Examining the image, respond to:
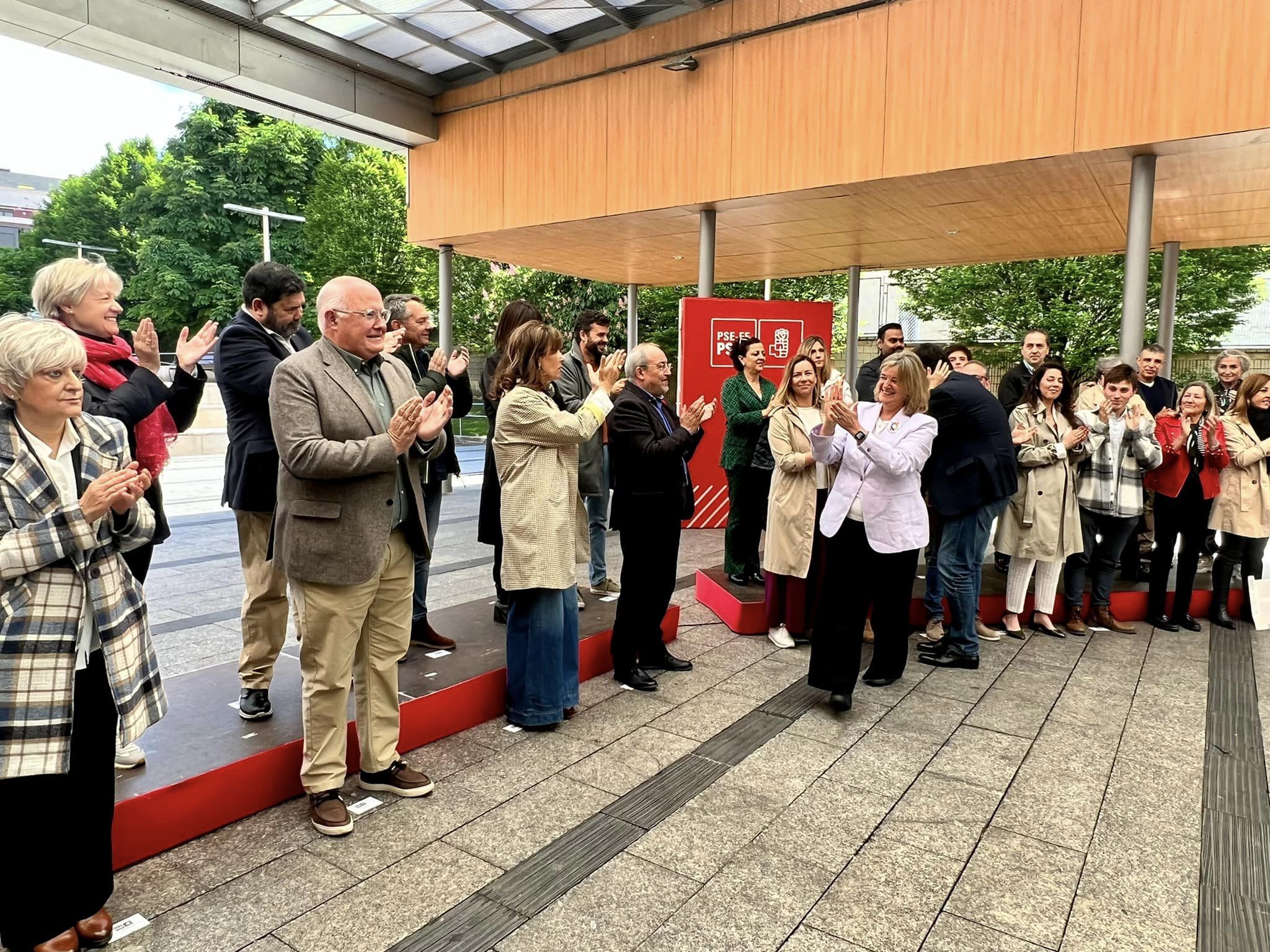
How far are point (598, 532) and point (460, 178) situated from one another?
19.5 feet

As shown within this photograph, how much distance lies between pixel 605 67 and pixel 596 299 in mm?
9044

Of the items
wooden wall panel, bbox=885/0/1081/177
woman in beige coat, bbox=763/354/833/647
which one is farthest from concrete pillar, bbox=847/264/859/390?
woman in beige coat, bbox=763/354/833/647

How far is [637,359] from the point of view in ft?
13.0

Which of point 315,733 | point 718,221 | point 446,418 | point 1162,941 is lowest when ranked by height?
point 1162,941

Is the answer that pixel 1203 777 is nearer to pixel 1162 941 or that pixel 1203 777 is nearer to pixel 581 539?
pixel 1162 941

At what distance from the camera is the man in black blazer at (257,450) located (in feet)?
10.0

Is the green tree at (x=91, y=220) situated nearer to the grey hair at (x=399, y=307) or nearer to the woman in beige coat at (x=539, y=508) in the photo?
the grey hair at (x=399, y=307)

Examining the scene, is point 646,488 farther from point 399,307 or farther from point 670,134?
point 670,134

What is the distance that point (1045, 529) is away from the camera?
493cm

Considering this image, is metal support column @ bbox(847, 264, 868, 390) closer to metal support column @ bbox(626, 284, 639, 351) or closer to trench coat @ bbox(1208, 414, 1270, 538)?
metal support column @ bbox(626, 284, 639, 351)

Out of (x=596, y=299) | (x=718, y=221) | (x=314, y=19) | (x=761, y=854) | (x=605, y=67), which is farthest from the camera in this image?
(x=596, y=299)

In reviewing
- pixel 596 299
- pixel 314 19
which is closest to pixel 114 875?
pixel 314 19

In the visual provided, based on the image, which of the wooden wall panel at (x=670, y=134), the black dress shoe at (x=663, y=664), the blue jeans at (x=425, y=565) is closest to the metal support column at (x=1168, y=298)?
the wooden wall panel at (x=670, y=134)

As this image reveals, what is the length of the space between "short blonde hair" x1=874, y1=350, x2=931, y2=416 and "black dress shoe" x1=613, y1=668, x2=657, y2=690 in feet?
6.04
